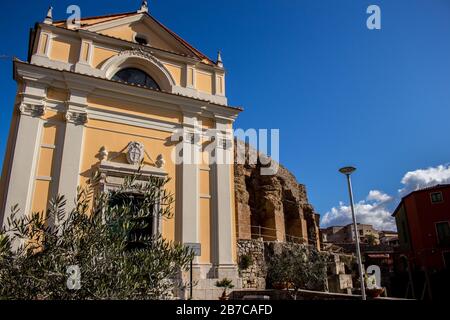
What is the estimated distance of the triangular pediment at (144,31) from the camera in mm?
12469

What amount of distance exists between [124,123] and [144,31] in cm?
425

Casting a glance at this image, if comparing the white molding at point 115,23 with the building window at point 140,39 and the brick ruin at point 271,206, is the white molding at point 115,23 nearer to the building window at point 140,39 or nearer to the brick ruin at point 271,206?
the building window at point 140,39

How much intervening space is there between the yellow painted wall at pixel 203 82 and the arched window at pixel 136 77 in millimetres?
1650

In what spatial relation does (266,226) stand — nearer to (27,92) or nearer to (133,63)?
(133,63)

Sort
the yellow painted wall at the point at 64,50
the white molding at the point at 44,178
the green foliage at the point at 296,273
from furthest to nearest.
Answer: the green foliage at the point at 296,273, the yellow painted wall at the point at 64,50, the white molding at the point at 44,178

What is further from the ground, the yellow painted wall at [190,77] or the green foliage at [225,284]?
the yellow painted wall at [190,77]

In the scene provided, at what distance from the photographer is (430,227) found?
2627 cm

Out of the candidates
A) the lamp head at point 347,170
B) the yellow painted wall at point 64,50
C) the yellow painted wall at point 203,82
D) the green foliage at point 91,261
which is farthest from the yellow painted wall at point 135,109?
the green foliage at point 91,261

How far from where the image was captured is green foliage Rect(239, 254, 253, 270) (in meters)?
15.1

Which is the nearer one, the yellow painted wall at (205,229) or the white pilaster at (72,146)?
the white pilaster at (72,146)

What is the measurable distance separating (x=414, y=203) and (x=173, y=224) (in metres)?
24.2

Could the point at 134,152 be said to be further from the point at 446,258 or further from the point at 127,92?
the point at 446,258

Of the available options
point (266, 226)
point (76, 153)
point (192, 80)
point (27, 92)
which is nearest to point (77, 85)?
point (27, 92)

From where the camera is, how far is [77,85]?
10844 millimetres
